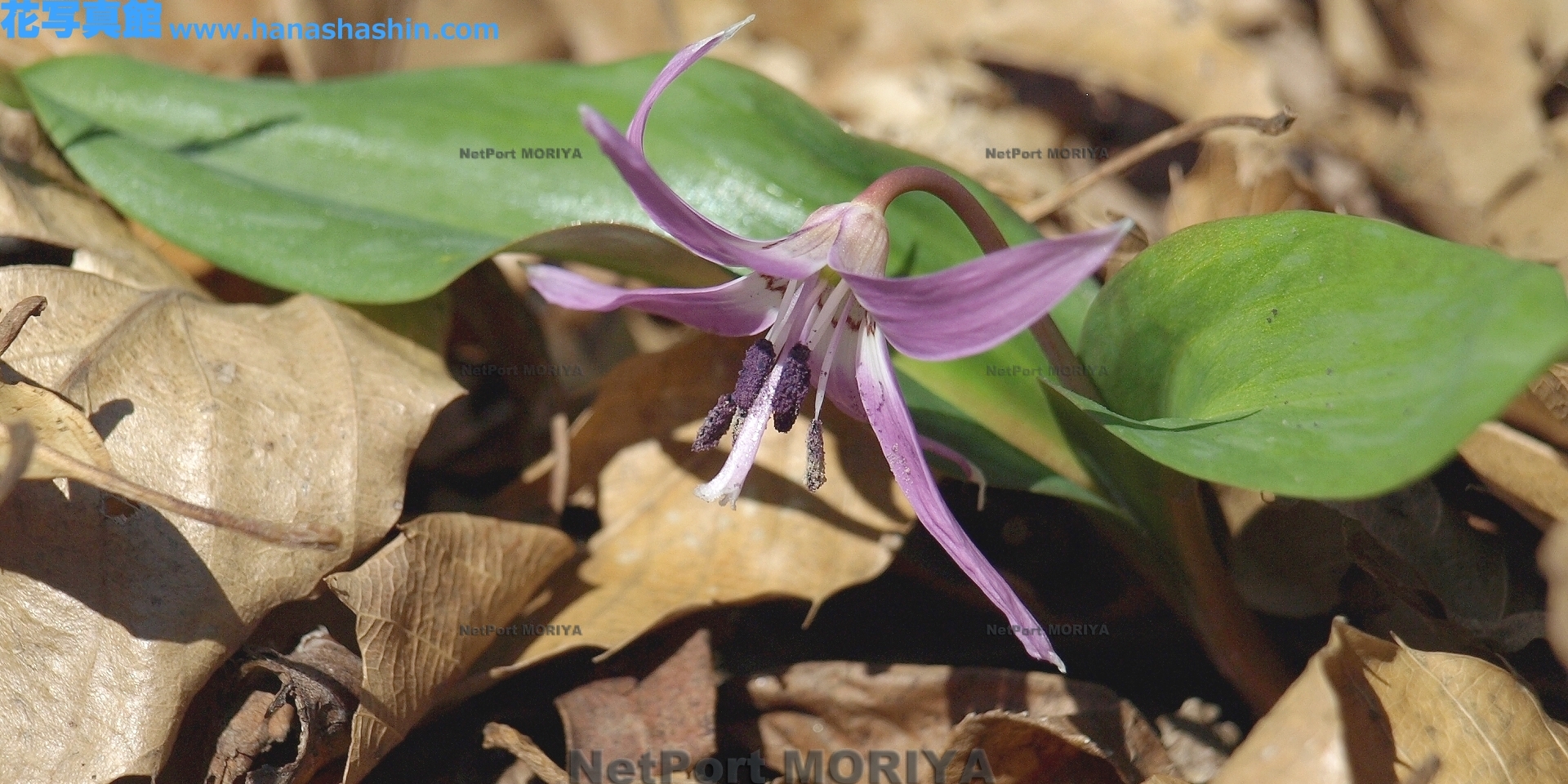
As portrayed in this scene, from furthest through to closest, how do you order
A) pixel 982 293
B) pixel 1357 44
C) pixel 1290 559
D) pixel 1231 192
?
pixel 1357 44, pixel 1231 192, pixel 1290 559, pixel 982 293

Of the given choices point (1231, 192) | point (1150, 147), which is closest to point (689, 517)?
point (1150, 147)

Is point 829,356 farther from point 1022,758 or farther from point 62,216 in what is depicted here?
Result: point 62,216

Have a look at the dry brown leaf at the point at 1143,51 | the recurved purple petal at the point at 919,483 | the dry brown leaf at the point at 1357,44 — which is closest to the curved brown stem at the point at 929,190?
the recurved purple petal at the point at 919,483

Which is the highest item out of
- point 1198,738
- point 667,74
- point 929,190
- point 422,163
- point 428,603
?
point 667,74

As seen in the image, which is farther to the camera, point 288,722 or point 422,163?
point 422,163

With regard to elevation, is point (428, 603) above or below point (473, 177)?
below

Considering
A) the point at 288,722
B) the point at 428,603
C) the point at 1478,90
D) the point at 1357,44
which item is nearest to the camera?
the point at 288,722
